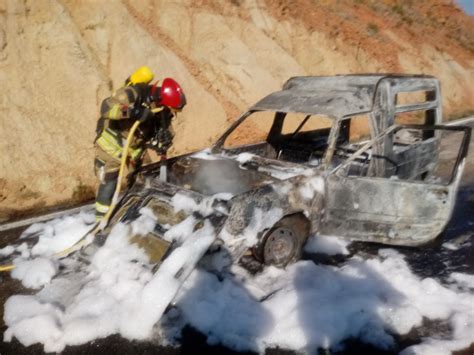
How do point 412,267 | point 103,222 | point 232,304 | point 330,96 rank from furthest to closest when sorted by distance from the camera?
point 330,96, point 103,222, point 412,267, point 232,304

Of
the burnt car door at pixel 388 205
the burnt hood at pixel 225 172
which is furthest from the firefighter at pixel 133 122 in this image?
the burnt car door at pixel 388 205

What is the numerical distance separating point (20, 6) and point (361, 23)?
39.3ft

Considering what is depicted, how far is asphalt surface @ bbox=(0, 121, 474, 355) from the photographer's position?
3080 mm

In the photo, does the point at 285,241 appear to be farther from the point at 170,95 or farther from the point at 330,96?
the point at 170,95

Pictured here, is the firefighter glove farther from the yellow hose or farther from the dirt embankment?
the dirt embankment

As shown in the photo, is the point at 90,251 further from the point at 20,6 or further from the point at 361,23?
the point at 361,23

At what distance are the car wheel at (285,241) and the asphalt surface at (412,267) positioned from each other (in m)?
0.40

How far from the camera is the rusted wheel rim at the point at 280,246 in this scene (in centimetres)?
382

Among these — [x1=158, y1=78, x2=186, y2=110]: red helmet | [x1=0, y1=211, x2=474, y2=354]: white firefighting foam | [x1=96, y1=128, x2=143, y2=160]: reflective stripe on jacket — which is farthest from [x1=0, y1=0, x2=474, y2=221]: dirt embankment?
[x1=0, y1=211, x2=474, y2=354]: white firefighting foam

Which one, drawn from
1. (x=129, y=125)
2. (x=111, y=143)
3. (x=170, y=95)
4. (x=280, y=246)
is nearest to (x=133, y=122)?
(x=129, y=125)

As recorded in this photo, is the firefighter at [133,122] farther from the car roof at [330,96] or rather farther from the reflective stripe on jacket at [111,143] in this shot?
the car roof at [330,96]

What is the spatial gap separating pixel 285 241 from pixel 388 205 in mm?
1167

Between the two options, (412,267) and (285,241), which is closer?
(285,241)

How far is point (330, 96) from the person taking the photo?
4.56 metres
